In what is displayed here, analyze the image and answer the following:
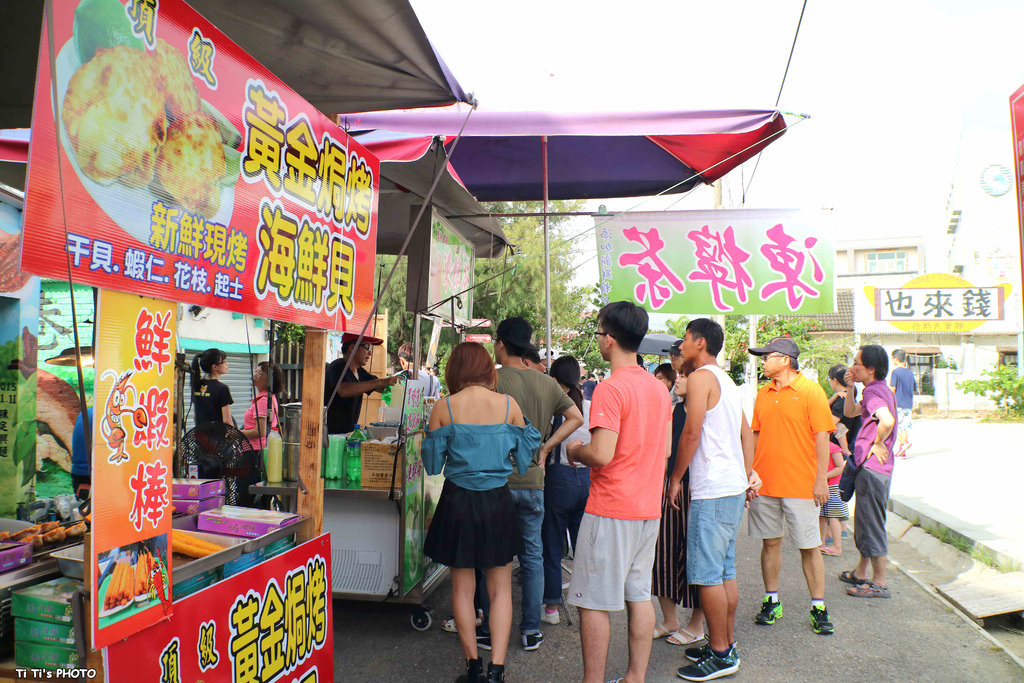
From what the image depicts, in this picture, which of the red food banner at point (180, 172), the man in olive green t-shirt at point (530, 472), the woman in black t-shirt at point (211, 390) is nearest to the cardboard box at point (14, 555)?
the red food banner at point (180, 172)

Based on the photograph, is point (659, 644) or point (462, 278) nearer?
point (659, 644)

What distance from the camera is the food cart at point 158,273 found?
1.89m

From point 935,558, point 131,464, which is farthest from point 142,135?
point 935,558

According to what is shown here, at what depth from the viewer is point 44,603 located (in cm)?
216

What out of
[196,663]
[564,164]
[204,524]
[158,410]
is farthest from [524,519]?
[564,164]

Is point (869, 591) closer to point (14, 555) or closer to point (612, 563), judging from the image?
point (612, 563)

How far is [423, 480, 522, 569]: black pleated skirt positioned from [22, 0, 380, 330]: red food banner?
1156 mm

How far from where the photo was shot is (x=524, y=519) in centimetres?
432

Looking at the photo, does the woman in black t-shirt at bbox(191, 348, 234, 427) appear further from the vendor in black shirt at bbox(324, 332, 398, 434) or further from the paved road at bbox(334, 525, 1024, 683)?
the paved road at bbox(334, 525, 1024, 683)

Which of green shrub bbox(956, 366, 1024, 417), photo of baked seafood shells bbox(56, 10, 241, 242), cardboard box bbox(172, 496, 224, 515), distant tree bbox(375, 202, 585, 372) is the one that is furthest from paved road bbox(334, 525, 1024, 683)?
green shrub bbox(956, 366, 1024, 417)

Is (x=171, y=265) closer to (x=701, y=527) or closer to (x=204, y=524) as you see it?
(x=204, y=524)

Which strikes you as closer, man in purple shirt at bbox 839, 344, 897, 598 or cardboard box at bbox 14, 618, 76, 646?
cardboard box at bbox 14, 618, 76, 646

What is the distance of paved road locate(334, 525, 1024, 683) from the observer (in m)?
3.96

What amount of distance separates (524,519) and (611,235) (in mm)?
2822
